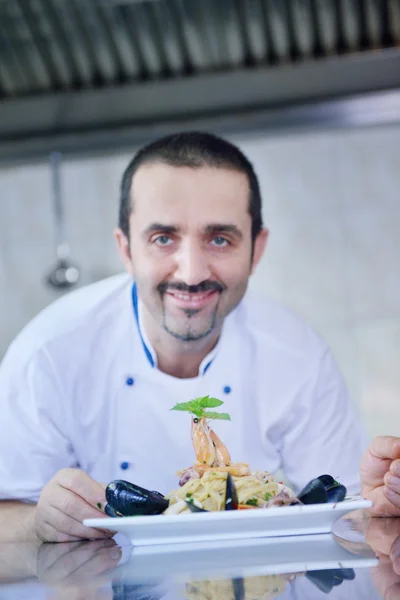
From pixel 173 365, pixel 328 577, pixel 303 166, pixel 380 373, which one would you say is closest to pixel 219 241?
pixel 173 365

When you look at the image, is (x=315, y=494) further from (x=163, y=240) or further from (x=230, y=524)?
(x=163, y=240)

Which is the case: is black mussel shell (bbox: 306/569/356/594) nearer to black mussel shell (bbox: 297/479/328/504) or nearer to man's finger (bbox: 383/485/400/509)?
black mussel shell (bbox: 297/479/328/504)

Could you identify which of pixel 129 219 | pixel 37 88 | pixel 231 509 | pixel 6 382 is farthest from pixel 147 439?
pixel 37 88

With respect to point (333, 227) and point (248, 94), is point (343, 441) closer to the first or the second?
point (333, 227)

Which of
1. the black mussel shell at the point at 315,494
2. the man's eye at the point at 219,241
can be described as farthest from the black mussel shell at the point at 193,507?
the man's eye at the point at 219,241

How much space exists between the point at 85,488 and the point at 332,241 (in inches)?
49.9

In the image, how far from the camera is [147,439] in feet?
6.87

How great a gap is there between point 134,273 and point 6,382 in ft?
1.32

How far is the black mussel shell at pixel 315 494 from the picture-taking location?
1357 millimetres

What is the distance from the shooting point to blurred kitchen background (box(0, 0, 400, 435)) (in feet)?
8.25

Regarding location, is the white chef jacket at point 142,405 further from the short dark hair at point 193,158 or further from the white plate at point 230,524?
the white plate at point 230,524

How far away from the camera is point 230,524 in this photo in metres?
1.28

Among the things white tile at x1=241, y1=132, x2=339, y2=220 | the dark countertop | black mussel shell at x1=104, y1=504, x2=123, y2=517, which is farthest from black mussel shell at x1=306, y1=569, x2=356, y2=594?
white tile at x1=241, y1=132, x2=339, y2=220

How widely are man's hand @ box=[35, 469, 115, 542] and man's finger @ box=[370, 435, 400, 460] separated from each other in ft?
1.56
